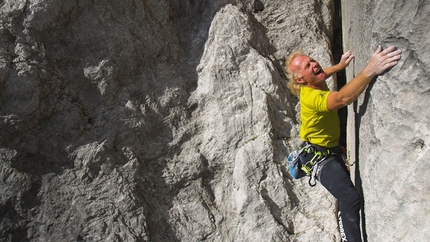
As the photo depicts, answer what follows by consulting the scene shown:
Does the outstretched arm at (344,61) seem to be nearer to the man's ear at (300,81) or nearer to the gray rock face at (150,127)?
the gray rock face at (150,127)

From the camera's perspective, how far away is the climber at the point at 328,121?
3.36 m

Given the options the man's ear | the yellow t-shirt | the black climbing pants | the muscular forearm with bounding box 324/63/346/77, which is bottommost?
the black climbing pants

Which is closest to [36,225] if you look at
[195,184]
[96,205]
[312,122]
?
[96,205]

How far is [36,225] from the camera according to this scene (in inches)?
165

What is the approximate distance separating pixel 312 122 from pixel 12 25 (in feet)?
10.2

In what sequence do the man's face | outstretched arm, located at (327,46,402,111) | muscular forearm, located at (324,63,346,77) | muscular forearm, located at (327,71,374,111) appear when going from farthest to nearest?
muscular forearm, located at (324,63,346,77), the man's face, muscular forearm, located at (327,71,374,111), outstretched arm, located at (327,46,402,111)

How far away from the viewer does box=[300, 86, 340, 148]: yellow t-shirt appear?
141 inches

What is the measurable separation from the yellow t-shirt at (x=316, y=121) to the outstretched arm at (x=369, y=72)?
24cm

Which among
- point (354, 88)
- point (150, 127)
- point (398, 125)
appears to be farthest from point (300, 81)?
point (150, 127)

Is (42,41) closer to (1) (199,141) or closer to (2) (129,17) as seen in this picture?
(2) (129,17)

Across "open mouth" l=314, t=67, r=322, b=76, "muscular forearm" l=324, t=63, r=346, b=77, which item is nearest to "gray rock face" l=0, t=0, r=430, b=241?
"muscular forearm" l=324, t=63, r=346, b=77

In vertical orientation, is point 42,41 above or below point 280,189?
above

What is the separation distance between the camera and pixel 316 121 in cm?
380

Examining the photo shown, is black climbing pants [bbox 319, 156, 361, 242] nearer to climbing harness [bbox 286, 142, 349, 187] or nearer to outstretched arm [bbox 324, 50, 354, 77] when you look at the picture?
climbing harness [bbox 286, 142, 349, 187]
